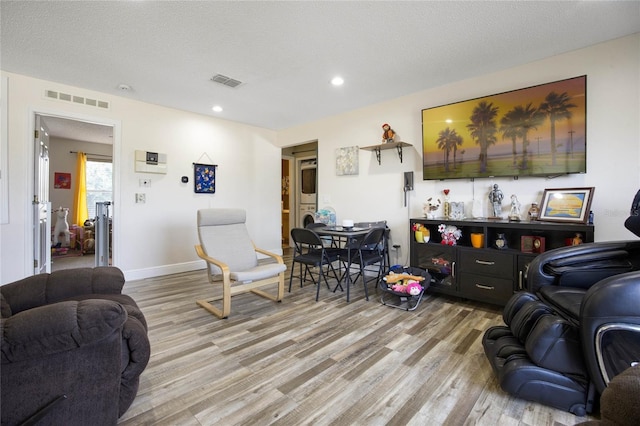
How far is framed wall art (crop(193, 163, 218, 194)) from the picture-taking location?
4.66 meters

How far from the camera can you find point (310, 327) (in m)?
2.51

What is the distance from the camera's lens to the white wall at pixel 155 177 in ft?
10.7

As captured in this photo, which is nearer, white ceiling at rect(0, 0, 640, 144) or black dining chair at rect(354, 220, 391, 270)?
Result: white ceiling at rect(0, 0, 640, 144)

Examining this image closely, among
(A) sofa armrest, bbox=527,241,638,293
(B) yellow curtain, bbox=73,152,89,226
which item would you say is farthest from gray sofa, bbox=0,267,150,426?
(B) yellow curtain, bbox=73,152,89,226

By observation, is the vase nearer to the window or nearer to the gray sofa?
the gray sofa

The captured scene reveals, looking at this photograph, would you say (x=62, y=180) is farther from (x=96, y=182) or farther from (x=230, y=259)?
(x=230, y=259)

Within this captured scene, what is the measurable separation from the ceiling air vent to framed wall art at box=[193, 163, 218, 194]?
1646 mm

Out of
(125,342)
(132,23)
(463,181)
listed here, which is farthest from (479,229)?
(132,23)

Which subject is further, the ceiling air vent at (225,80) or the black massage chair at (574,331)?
the ceiling air vent at (225,80)

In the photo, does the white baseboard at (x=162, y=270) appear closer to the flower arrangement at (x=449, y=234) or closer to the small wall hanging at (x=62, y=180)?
the flower arrangement at (x=449, y=234)

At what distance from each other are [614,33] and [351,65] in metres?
2.23

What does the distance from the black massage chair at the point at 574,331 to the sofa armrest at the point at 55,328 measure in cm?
A: 193

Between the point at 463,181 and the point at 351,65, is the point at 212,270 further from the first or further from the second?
the point at 463,181

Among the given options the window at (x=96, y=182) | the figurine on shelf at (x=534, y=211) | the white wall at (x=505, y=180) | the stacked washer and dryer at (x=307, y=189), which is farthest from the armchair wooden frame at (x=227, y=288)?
the window at (x=96, y=182)
